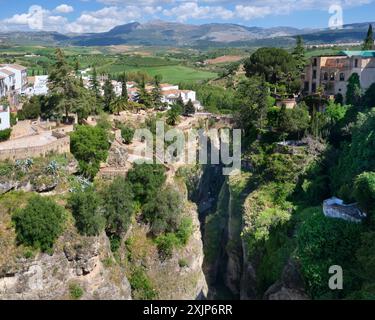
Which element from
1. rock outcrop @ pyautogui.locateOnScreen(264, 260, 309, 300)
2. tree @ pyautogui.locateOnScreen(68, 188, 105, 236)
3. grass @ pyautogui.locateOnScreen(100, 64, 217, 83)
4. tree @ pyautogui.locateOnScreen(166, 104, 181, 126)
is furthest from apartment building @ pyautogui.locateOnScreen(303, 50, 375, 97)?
grass @ pyautogui.locateOnScreen(100, 64, 217, 83)

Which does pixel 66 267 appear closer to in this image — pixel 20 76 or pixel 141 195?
pixel 141 195

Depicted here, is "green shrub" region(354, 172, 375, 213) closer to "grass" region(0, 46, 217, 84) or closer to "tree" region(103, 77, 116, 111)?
"tree" region(103, 77, 116, 111)

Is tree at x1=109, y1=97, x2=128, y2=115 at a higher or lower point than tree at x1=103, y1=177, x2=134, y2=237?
higher

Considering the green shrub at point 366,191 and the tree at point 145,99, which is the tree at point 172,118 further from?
the green shrub at point 366,191

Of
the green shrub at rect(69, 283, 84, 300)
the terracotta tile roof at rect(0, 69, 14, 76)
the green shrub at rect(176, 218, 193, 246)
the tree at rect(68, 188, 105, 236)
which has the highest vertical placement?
the terracotta tile roof at rect(0, 69, 14, 76)

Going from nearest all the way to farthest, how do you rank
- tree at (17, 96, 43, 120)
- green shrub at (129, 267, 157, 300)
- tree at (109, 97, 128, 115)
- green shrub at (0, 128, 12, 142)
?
green shrub at (129, 267, 157, 300), green shrub at (0, 128, 12, 142), tree at (17, 96, 43, 120), tree at (109, 97, 128, 115)
